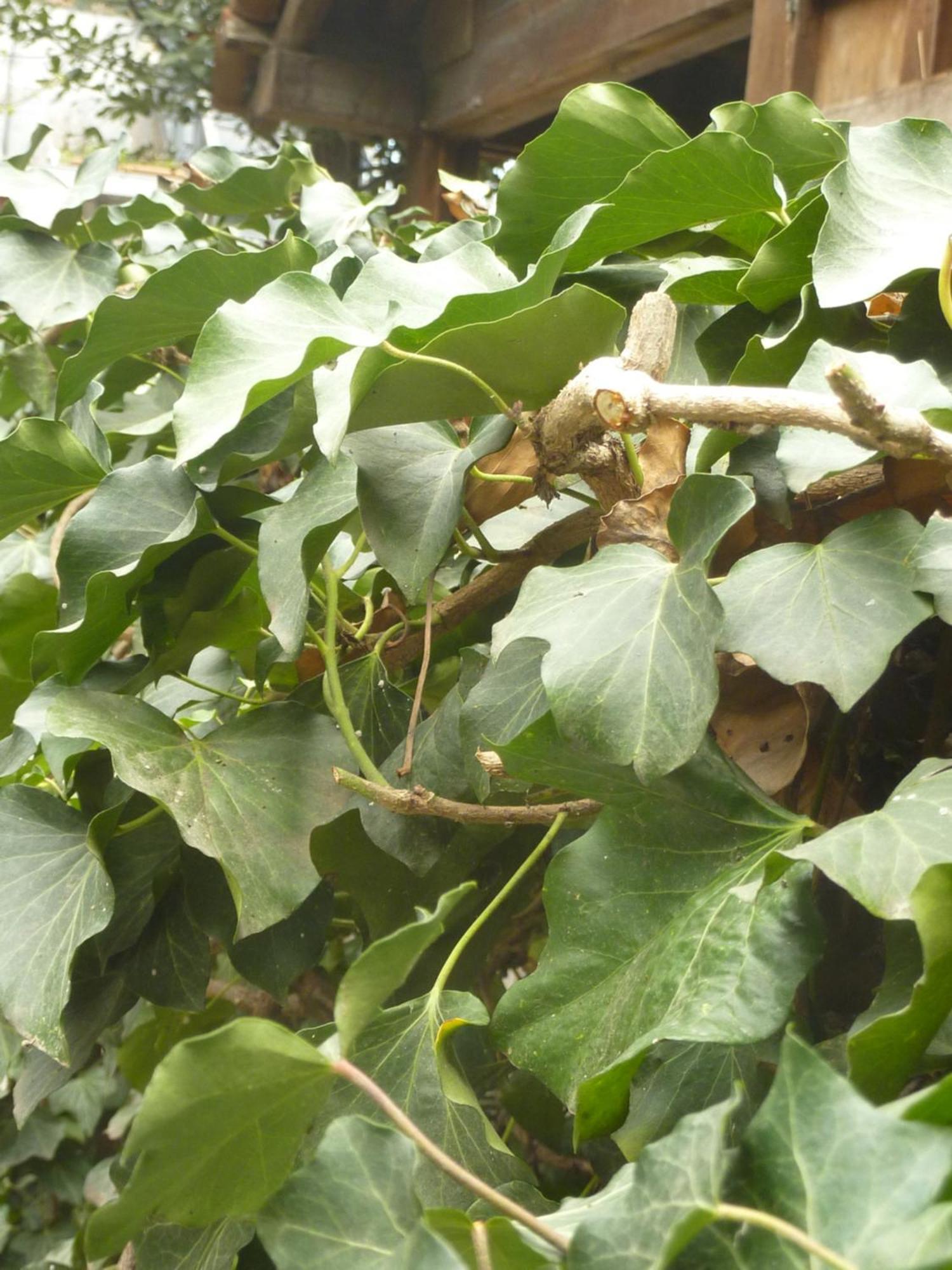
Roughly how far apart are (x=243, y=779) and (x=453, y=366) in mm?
215

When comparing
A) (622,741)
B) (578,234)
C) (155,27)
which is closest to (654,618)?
(622,741)

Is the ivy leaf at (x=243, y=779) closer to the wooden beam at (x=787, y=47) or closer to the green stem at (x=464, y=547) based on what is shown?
the green stem at (x=464, y=547)

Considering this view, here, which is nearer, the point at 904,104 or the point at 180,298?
the point at 180,298

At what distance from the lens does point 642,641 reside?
0.43m

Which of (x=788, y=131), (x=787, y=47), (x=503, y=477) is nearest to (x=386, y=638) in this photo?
(x=503, y=477)

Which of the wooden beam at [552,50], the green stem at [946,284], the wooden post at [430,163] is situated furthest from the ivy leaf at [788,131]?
the wooden post at [430,163]

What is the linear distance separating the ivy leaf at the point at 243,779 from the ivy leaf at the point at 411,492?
99 mm

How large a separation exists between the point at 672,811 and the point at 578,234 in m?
0.25

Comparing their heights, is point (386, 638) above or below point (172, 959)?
above

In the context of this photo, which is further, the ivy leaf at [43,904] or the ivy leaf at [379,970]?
the ivy leaf at [43,904]

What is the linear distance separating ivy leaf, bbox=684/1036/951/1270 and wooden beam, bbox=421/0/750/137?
140 centimetres

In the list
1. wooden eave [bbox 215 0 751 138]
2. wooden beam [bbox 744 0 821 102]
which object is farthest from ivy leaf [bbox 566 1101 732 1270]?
wooden eave [bbox 215 0 751 138]

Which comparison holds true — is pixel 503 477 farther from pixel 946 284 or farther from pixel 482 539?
pixel 946 284

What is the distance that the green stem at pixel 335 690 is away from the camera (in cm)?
55
